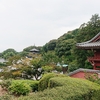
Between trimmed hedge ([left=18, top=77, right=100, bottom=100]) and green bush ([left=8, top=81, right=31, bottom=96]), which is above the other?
trimmed hedge ([left=18, top=77, right=100, bottom=100])

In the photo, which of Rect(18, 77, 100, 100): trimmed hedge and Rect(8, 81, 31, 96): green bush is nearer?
Answer: Rect(18, 77, 100, 100): trimmed hedge

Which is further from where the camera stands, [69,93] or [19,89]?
[19,89]

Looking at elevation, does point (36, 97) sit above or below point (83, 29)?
below

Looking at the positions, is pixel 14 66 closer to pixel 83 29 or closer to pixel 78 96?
pixel 83 29

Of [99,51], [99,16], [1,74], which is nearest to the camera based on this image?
[99,51]

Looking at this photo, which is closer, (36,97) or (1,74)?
(36,97)

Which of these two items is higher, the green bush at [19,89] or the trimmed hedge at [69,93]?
the trimmed hedge at [69,93]

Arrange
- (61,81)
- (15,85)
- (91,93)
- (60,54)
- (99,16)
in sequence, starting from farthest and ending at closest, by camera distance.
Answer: (60,54), (99,16), (15,85), (61,81), (91,93)

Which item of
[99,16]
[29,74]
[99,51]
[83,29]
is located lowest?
[29,74]

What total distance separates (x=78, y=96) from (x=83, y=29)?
55.2 ft

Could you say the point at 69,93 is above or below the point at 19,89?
above

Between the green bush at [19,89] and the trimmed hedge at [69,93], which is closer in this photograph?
the trimmed hedge at [69,93]

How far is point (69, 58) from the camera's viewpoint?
3216 cm

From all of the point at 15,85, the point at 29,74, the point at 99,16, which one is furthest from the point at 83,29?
the point at 15,85
